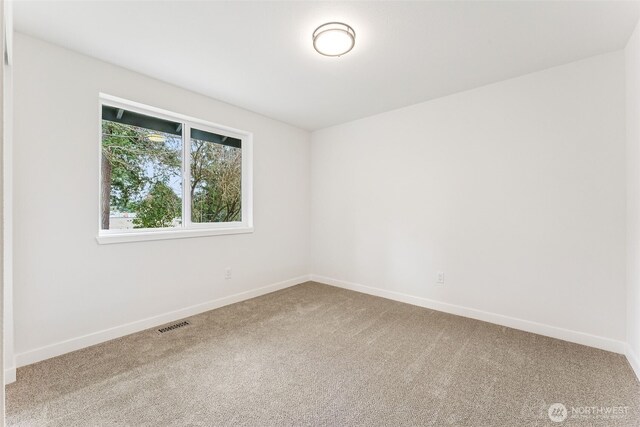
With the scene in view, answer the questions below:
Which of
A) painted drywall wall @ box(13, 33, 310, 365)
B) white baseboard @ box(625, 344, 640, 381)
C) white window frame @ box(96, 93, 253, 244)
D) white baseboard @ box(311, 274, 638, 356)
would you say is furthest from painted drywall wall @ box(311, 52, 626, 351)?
Answer: painted drywall wall @ box(13, 33, 310, 365)

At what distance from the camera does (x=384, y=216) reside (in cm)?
379

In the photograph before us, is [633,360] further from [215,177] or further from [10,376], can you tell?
[10,376]

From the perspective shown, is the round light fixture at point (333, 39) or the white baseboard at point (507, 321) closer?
the round light fixture at point (333, 39)

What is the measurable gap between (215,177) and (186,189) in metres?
0.42

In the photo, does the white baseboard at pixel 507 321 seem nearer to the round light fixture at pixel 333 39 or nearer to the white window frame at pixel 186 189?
the white window frame at pixel 186 189

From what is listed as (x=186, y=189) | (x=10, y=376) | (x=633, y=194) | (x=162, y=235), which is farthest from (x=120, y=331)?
(x=633, y=194)

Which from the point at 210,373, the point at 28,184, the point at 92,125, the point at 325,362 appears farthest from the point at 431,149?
the point at 28,184

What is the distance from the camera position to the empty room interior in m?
1.90

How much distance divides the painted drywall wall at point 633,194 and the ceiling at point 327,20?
22 centimetres

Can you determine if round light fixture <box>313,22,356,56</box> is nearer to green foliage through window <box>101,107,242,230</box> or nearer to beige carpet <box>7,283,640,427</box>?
green foliage through window <box>101,107,242,230</box>

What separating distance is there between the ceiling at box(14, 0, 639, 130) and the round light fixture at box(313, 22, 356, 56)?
0.17 ft

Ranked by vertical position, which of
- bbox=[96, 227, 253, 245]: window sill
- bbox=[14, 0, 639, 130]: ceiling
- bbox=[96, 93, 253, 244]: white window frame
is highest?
bbox=[14, 0, 639, 130]: ceiling

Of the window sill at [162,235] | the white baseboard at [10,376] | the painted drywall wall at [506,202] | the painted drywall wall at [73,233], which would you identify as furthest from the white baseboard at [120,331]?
the painted drywall wall at [506,202]

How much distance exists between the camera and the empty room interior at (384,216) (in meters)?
1.90
